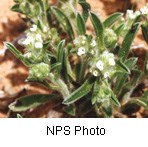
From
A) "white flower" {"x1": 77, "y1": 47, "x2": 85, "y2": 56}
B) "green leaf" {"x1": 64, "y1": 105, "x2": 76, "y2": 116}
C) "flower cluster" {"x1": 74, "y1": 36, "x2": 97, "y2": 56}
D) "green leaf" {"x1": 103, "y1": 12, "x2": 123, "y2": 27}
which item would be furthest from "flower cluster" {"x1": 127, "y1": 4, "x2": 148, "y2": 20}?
"green leaf" {"x1": 64, "y1": 105, "x2": 76, "y2": 116}

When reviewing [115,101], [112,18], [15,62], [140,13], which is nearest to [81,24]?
[112,18]

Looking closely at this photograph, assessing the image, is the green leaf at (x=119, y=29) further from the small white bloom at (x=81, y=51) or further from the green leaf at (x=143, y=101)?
the green leaf at (x=143, y=101)

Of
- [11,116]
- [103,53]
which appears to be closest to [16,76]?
[11,116]

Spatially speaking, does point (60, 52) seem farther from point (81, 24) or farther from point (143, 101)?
point (143, 101)

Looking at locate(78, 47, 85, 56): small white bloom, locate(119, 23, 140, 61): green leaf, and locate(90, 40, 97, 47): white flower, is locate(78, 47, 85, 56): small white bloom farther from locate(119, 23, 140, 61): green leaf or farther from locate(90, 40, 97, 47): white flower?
locate(119, 23, 140, 61): green leaf

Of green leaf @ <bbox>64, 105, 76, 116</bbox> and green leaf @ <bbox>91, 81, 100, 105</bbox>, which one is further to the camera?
green leaf @ <bbox>64, 105, 76, 116</bbox>

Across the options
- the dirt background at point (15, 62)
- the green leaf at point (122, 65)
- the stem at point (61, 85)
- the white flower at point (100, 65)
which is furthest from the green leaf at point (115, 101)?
the dirt background at point (15, 62)

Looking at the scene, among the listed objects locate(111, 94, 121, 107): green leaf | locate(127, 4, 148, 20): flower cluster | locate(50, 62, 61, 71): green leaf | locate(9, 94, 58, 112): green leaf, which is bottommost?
locate(9, 94, 58, 112): green leaf
